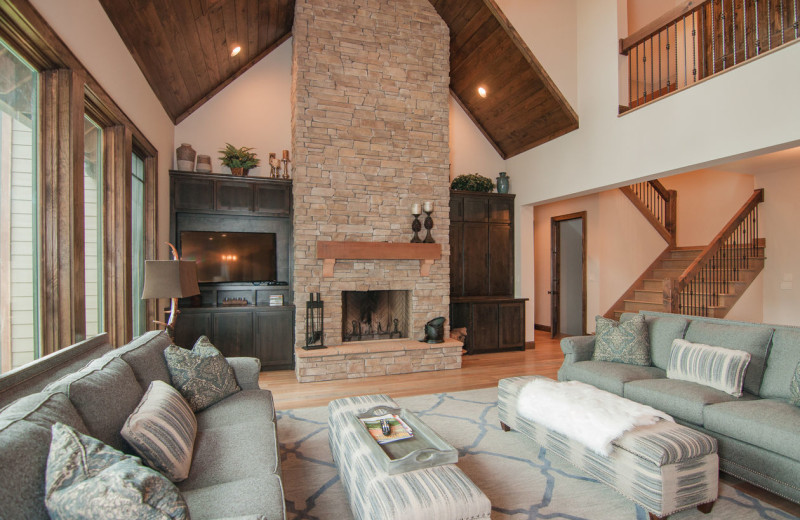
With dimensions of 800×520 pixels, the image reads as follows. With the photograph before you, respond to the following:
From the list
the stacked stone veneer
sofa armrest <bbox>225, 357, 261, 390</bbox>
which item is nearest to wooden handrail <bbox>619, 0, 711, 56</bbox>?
the stacked stone veneer

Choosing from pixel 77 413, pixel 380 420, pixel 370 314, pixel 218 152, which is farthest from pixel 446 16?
pixel 77 413

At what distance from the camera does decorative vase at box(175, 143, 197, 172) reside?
16.6 ft

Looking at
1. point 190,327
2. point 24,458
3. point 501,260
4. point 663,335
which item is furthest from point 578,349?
point 190,327

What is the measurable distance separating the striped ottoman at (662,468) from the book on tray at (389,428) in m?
1.07

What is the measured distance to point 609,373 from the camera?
11.0ft

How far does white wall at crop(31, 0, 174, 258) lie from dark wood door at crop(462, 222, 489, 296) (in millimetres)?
4033

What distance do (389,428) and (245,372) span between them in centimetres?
126

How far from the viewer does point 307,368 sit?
185 inches

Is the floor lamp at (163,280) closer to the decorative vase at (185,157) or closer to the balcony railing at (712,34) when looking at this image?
the decorative vase at (185,157)

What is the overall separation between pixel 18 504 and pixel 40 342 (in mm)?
1593

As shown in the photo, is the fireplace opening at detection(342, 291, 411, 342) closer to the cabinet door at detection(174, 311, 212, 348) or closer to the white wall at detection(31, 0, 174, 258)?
the cabinet door at detection(174, 311, 212, 348)

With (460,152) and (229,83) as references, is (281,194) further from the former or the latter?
(460,152)

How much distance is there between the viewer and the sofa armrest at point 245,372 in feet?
9.69

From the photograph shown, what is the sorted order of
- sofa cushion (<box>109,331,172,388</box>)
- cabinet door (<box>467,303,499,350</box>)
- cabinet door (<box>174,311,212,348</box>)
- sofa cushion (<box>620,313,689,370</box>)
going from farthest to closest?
cabinet door (<box>467,303,499,350</box>) < cabinet door (<box>174,311,212,348</box>) < sofa cushion (<box>620,313,689,370</box>) < sofa cushion (<box>109,331,172,388</box>)
